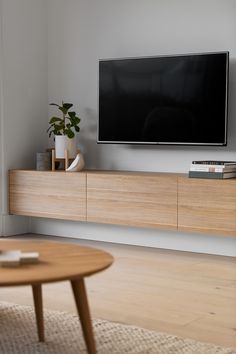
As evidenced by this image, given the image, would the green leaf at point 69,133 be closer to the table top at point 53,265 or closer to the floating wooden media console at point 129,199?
the floating wooden media console at point 129,199

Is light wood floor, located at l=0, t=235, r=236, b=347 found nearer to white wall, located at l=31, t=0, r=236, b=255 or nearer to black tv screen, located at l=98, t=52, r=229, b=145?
white wall, located at l=31, t=0, r=236, b=255

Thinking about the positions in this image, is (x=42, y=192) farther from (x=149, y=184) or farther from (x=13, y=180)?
(x=149, y=184)

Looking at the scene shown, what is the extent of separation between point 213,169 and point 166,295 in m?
1.27

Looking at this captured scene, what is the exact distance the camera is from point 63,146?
5.36m

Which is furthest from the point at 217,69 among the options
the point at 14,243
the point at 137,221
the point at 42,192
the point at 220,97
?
the point at 14,243

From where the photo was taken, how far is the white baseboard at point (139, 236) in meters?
4.79

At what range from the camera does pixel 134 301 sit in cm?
341

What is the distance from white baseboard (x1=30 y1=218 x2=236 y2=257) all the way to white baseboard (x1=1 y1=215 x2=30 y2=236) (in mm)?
60

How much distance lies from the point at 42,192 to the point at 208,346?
9.55ft

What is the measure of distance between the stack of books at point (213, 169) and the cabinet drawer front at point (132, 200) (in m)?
0.16


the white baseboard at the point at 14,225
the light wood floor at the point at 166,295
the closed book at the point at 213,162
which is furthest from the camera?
the white baseboard at the point at 14,225

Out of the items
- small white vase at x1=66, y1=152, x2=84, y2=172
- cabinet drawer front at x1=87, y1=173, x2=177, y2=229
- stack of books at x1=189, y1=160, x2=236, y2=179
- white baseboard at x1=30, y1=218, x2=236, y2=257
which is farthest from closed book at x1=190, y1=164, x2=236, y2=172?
small white vase at x1=66, y1=152, x2=84, y2=172

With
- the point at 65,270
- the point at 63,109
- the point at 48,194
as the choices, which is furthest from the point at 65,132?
the point at 65,270

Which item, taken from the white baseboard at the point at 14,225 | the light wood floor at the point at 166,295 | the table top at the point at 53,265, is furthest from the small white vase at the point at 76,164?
the table top at the point at 53,265
